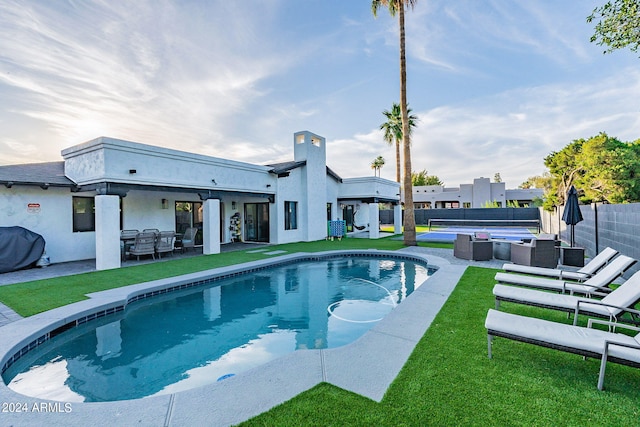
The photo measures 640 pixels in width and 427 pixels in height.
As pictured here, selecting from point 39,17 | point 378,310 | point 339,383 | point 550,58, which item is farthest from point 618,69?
point 39,17

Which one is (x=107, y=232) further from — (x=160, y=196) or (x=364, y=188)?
(x=364, y=188)

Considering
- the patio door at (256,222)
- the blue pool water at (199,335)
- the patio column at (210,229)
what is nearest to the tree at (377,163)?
the patio door at (256,222)

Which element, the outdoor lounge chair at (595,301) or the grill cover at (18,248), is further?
the grill cover at (18,248)

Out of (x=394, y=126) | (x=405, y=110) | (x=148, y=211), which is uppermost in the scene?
(x=394, y=126)

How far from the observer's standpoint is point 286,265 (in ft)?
40.2

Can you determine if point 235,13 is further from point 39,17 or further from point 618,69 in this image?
point 618,69

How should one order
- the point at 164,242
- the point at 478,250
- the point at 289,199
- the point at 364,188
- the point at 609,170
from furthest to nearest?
the point at 364,188 < the point at 609,170 < the point at 289,199 < the point at 164,242 < the point at 478,250

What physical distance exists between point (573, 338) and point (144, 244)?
13.3 metres

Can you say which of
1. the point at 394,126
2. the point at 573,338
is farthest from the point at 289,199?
the point at 394,126

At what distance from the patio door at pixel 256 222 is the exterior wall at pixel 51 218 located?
A: 27.1 ft

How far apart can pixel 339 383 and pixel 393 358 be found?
0.94 m

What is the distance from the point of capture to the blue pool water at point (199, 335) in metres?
4.20

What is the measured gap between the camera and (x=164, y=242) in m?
12.8

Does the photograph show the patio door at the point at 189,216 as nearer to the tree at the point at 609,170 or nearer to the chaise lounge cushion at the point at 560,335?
the chaise lounge cushion at the point at 560,335
